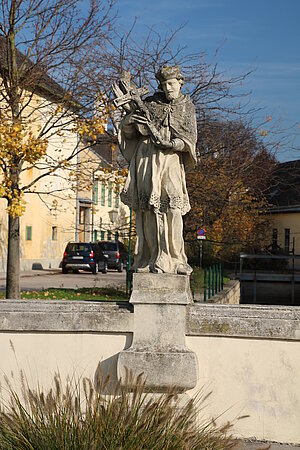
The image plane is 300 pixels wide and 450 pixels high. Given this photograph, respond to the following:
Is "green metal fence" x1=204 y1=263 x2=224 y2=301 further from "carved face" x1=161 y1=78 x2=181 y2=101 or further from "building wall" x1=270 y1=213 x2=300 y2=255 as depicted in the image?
"building wall" x1=270 y1=213 x2=300 y2=255

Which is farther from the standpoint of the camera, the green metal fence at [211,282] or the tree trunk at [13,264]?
the green metal fence at [211,282]

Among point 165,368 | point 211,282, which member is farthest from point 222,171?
point 165,368

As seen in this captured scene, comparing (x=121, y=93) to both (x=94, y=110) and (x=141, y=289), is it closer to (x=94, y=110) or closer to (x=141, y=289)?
(x=141, y=289)

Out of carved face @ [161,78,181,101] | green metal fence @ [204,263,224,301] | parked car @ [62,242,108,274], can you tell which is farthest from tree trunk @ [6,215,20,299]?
parked car @ [62,242,108,274]

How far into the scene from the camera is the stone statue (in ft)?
21.8

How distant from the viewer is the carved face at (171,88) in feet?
21.9

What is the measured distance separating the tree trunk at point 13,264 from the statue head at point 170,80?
8878 millimetres

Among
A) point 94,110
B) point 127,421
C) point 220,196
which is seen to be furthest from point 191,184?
point 127,421

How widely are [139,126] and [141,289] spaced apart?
5.06 ft

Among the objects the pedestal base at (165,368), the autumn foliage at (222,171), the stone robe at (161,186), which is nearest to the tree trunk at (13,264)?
the autumn foliage at (222,171)

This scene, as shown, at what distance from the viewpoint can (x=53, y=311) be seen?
21.9 feet

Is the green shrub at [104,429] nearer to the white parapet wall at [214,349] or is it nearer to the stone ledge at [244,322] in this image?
the white parapet wall at [214,349]

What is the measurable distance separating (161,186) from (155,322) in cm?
127

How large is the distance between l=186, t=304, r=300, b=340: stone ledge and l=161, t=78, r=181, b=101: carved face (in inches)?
78.4
